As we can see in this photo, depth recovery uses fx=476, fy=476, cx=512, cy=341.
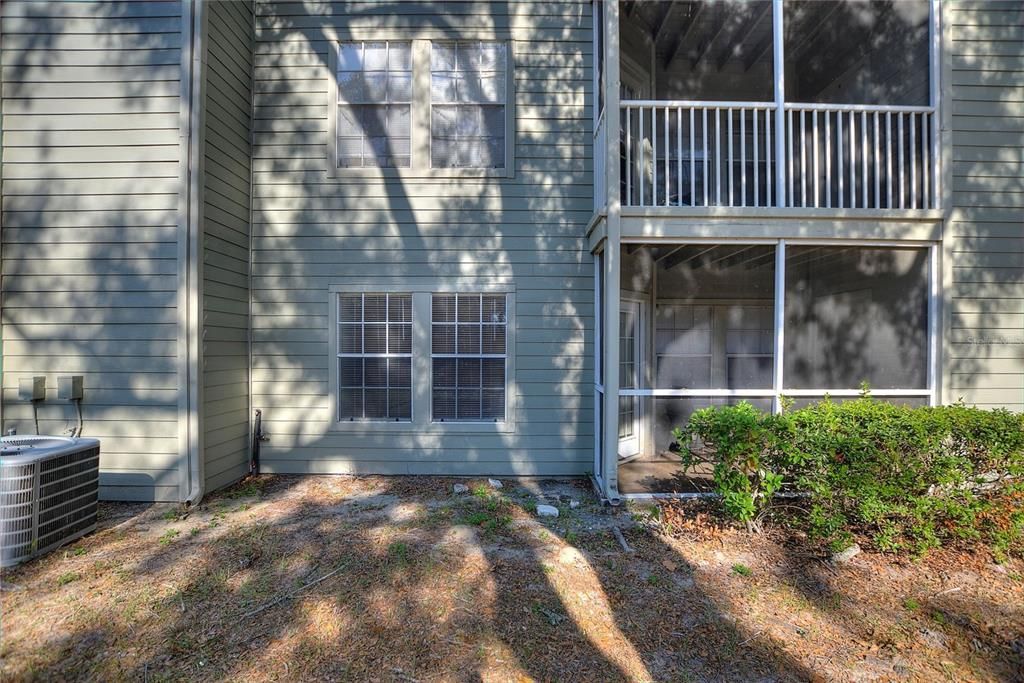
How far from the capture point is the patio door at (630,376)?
588cm

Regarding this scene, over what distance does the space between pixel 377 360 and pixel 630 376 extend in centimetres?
308

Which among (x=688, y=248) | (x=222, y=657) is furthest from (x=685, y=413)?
(x=222, y=657)

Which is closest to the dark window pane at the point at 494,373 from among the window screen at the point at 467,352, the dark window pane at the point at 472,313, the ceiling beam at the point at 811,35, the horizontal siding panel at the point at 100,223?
the window screen at the point at 467,352

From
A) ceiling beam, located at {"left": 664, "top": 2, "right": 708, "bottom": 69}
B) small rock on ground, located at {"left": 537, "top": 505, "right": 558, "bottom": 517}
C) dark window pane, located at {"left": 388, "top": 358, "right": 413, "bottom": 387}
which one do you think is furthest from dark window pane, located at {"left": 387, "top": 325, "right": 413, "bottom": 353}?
ceiling beam, located at {"left": 664, "top": 2, "right": 708, "bottom": 69}

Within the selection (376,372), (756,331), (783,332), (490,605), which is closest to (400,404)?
(376,372)

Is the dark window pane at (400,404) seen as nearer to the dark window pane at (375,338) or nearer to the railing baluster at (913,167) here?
the dark window pane at (375,338)

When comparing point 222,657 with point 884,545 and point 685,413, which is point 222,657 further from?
point 685,413

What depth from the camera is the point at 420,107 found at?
5570 millimetres

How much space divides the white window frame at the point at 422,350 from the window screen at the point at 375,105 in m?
1.46

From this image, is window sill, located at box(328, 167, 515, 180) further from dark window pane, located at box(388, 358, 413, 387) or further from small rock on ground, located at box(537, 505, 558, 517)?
small rock on ground, located at box(537, 505, 558, 517)

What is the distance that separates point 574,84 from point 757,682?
5.63 m

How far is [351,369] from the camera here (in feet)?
18.3

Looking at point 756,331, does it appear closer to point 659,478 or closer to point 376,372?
point 659,478

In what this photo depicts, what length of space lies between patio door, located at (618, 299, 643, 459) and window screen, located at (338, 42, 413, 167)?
3251mm
